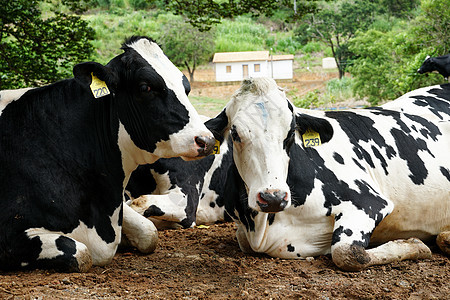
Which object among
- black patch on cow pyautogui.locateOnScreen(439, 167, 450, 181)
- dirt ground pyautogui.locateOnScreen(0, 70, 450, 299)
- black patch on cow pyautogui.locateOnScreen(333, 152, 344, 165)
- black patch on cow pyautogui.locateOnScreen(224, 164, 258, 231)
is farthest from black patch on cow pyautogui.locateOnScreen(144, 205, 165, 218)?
black patch on cow pyautogui.locateOnScreen(439, 167, 450, 181)

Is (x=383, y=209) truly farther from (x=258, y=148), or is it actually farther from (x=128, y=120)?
(x=128, y=120)

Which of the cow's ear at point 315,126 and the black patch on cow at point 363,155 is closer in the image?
the cow's ear at point 315,126

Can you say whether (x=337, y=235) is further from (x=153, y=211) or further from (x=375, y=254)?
(x=153, y=211)

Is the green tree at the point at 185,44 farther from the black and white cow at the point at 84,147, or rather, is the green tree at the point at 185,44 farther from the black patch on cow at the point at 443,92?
the black and white cow at the point at 84,147

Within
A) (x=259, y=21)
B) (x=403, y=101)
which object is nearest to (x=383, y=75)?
(x=403, y=101)

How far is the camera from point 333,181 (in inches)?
198

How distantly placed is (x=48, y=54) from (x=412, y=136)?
6299mm

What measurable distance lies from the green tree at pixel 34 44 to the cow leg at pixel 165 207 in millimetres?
3719

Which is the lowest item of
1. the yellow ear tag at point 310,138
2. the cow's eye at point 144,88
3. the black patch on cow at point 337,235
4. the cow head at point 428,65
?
the black patch on cow at point 337,235

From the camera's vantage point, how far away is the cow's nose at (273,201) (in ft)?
13.3

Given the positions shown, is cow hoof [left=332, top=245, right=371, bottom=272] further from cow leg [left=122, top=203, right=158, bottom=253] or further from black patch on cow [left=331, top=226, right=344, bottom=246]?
cow leg [left=122, top=203, right=158, bottom=253]

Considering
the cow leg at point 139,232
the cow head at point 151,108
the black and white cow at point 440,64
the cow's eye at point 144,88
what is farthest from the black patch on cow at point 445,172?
the black and white cow at point 440,64

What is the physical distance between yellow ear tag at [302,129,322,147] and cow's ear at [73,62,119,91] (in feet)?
5.95

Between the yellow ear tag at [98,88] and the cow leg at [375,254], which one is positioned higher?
the yellow ear tag at [98,88]
